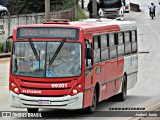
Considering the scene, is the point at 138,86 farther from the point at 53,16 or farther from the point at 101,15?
the point at 101,15

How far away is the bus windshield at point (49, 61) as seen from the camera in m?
17.0

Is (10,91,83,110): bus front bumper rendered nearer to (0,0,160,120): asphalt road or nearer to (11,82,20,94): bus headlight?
(11,82,20,94): bus headlight

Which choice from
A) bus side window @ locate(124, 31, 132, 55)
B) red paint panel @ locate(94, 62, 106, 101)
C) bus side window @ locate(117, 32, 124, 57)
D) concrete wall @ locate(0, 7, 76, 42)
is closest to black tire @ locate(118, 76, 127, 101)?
bus side window @ locate(124, 31, 132, 55)

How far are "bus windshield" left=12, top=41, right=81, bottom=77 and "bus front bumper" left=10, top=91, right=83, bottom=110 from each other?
58 cm

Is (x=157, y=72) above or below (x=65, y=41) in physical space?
below

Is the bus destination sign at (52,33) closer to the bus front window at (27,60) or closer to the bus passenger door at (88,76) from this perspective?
the bus front window at (27,60)

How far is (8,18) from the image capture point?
43.2 metres

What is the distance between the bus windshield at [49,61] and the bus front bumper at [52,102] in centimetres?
58

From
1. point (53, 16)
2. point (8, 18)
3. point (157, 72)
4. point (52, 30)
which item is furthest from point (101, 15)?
point (52, 30)

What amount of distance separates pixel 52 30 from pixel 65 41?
451 millimetres

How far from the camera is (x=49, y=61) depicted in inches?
673

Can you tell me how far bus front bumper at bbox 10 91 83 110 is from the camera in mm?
16781

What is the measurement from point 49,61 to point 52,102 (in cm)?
106

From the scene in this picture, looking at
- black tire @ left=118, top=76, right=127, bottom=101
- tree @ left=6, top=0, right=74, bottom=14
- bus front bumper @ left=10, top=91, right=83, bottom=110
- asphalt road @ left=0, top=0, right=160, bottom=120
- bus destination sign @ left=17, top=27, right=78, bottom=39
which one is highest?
bus destination sign @ left=17, top=27, right=78, bottom=39
